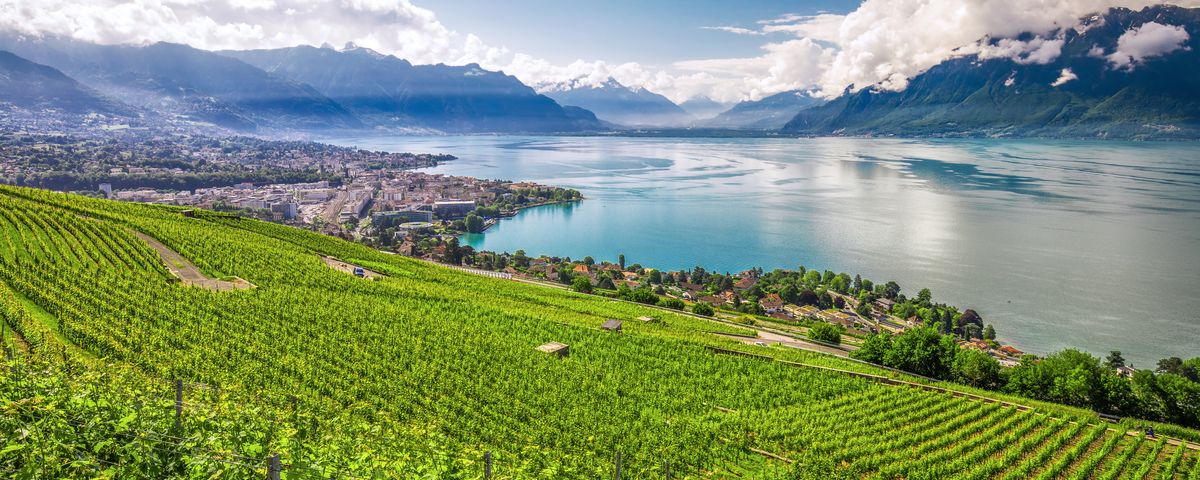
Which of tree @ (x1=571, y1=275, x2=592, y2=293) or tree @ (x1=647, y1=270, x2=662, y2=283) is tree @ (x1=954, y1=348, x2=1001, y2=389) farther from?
tree @ (x1=647, y1=270, x2=662, y2=283)

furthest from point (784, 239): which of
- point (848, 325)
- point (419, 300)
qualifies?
point (419, 300)

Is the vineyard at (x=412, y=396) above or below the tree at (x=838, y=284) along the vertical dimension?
above

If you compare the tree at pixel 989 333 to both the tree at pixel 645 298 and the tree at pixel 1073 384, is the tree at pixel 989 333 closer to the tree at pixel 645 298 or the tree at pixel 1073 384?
the tree at pixel 1073 384

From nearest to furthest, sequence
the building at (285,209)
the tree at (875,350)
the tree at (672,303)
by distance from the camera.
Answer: the tree at (875,350) → the tree at (672,303) → the building at (285,209)

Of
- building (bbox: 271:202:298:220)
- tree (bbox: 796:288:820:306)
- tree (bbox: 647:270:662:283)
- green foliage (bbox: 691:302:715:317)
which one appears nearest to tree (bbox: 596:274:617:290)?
tree (bbox: 647:270:662:283)

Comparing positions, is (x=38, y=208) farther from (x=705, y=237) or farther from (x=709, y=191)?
(x=709, y=191)

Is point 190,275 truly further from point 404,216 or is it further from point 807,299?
point 404,216

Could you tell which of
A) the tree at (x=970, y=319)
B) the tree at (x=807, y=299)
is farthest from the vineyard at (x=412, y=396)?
the tree at (x=807, y=299)
